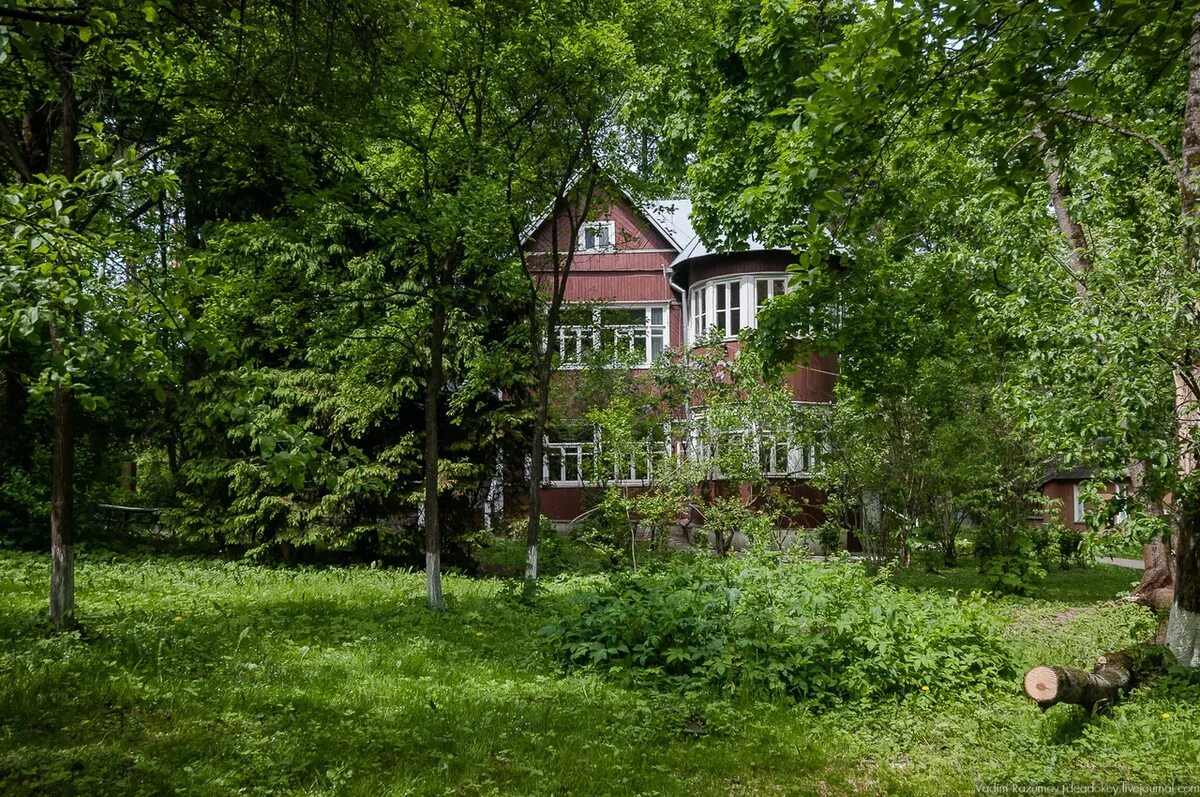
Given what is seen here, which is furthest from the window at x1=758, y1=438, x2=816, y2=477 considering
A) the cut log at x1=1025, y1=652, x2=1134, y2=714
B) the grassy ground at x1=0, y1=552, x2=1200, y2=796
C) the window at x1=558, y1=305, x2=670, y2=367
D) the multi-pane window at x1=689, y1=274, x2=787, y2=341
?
the cut log at x1=1025, y1=652, x2=1134, y2=714

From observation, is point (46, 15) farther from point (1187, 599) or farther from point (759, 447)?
point (759, 447)

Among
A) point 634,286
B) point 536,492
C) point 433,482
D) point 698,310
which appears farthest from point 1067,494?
point 433,482

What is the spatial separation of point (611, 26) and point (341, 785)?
383 inches

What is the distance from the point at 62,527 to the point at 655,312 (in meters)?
20.1

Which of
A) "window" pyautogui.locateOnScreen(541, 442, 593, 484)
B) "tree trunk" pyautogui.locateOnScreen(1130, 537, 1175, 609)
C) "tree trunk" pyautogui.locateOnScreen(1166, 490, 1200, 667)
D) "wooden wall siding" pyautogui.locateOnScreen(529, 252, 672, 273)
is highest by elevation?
"wooden wall siding" pyautogui.locateOnScreen(529, 252, 672, 273)

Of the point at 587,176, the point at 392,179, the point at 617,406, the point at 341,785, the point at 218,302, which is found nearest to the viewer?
the point at 341,785

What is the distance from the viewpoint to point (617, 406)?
1800 cm

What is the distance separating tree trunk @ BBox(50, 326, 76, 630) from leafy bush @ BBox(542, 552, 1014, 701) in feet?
14.1

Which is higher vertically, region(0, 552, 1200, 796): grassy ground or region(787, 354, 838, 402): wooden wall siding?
region(787, 354, 838, 402): wooden wall siding

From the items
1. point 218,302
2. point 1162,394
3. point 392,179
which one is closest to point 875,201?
point 1162,394

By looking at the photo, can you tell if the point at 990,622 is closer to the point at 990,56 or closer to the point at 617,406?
the point at 990,56

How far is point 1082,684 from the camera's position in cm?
639

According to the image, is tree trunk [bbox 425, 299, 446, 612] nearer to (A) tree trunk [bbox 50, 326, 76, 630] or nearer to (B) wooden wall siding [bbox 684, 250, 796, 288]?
(A) tree trunk [bbox 50, 326, 76, 630]

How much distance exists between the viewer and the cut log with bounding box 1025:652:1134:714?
6.13 m
